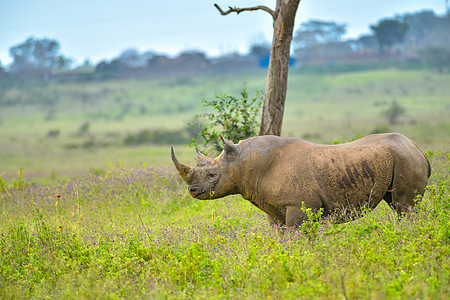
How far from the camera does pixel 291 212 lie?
22.8 feet

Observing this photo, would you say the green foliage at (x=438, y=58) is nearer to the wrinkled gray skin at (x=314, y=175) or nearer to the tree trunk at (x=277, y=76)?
A: the tree trunk at (x=277, y=76)

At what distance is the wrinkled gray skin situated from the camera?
7.04m

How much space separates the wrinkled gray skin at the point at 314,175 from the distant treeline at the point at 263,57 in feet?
208

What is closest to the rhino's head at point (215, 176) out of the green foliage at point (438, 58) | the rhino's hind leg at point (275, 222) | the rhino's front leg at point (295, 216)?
the rhino's hind leg at point (275, 222)

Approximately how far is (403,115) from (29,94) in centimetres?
4474

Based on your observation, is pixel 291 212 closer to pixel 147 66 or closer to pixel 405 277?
pixel 405 277

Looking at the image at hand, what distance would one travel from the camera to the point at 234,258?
20.1 feet

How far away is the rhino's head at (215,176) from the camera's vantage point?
23.8ft

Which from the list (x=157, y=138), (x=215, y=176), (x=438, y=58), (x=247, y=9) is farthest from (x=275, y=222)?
(x=438, y=58)

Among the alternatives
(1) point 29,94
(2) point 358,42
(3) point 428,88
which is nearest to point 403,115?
(3) point 428,88

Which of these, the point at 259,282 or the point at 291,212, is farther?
the point at 291,212

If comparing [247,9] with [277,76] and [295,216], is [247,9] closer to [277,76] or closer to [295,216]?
[277,76]

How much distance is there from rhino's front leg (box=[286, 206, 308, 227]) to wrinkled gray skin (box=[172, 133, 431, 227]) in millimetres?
13

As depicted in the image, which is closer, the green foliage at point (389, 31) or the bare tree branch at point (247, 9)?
the bare tree branch at point (247, 9)
